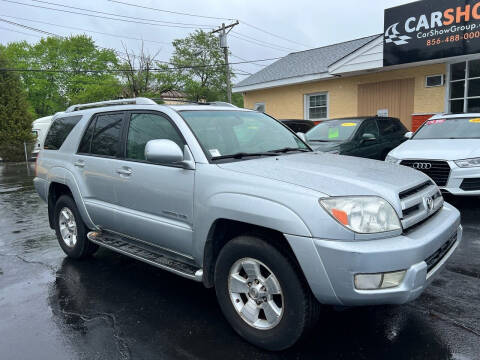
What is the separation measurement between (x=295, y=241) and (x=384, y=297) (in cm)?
62

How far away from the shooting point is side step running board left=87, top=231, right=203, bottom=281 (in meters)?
3.06

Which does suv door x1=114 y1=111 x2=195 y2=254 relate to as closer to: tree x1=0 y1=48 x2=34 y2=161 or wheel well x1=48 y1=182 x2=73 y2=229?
wheel well x1=48 y1=182 x2=73 y2=229

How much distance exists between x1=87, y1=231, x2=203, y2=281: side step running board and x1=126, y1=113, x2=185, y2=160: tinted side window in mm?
878

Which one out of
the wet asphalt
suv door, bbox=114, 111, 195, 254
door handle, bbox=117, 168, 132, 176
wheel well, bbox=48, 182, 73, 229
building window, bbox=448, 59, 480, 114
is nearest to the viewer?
the wet asphalt

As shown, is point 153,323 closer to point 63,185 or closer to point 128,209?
point 128,209

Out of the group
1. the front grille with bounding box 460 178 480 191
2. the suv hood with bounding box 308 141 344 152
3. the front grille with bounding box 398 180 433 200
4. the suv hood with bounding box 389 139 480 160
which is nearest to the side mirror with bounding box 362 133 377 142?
Answer: the suv hood with bounding box 308 141 344 152

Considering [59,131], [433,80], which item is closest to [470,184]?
[59,131]

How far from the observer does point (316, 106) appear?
15477mm

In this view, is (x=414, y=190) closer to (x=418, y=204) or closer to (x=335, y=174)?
(x=418, y=204)

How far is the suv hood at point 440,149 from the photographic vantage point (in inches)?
238

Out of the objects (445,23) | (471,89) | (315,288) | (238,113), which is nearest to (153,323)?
(315,288)

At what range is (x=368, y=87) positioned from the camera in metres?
13.5

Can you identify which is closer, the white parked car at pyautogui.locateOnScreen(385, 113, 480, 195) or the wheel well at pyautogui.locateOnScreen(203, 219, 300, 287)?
the wheel well at pyautogui.locateOnScreen(203, 219, 300, 287)

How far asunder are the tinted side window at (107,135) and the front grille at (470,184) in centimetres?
505
